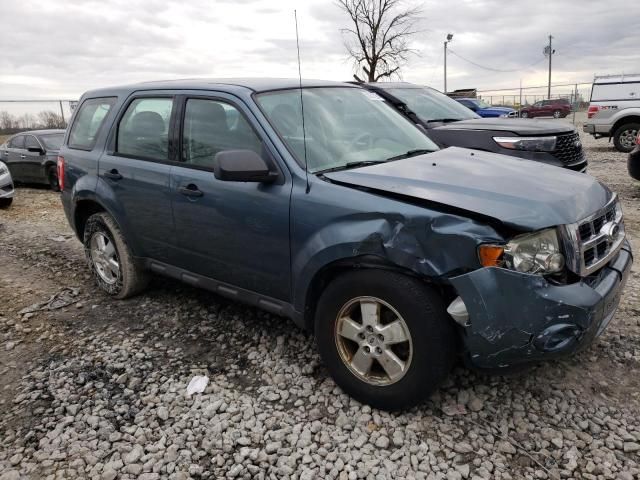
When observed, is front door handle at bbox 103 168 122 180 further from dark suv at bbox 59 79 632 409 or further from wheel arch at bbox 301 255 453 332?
wheel arch at bbox 301 255 453 332

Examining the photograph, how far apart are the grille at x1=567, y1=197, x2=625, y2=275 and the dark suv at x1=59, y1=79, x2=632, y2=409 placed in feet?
0.04

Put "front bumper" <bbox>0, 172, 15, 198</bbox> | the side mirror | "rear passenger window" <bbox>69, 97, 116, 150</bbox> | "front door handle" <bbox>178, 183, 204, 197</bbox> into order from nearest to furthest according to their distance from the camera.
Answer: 1. the side mirror
2. "front door handle" <bbox>178, 183, 204, 197</bbox>
3. "rear passenger window" <bbox>69, 97, 116, 150</bbox>
4. "front bumper" <bbox>0, 172, 15, 198</bbox>

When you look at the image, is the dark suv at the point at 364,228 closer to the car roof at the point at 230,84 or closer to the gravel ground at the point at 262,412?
the car roof at the point at 230,84

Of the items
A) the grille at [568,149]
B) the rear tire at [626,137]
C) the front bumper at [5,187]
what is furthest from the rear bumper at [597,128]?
the front bumper at [5,187]

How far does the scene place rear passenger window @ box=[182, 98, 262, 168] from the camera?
332 cm

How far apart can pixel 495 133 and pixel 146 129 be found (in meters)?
4.15

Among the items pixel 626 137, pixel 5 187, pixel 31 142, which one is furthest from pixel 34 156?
pixel 626 137

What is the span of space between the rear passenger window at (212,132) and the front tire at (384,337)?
1.13 m

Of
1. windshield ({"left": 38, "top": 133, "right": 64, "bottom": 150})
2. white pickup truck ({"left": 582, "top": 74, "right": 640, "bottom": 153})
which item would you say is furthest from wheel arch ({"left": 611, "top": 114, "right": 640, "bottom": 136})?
windshield ({"left": 38, "top": 133, "right": 64, "bottom": 150})

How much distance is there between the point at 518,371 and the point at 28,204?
10.4 m

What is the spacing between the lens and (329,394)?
307 cm

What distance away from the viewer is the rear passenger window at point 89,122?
446 cm

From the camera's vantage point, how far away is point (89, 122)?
183 inches

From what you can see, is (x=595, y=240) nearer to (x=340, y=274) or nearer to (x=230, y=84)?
(x=340, y=274)
